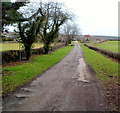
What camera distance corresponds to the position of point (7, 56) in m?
15.7

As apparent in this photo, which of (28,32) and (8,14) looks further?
(28,32)

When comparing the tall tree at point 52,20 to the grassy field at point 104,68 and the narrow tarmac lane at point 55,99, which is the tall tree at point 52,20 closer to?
the grassy field at point 104,68

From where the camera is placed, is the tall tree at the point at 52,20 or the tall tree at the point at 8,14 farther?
the tall tree at the point at 52,20

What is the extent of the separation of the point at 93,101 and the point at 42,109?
6.10ft

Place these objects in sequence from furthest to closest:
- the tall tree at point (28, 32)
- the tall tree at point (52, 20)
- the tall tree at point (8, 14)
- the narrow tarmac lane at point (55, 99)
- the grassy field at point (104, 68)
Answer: the tall tree at point (52, 20) → the tall tree at point (28, 32) → the tall tree at point (8, 14) → the grassy field at point (104, 68) → the narrow tarmac lane at point (55, 99)

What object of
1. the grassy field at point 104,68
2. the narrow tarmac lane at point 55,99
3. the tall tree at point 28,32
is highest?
the tall tree at point 28,32

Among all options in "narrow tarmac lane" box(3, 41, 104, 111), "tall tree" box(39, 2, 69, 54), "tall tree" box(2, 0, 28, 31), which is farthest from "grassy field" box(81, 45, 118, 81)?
"tall tree" box(39, 2, 69, 54)

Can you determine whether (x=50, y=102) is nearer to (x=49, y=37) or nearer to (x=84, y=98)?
(x=84, y=98)

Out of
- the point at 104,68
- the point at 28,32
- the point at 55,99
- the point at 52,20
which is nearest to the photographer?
the point at 55,99

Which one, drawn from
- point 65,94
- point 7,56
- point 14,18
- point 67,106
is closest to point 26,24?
point 7,56

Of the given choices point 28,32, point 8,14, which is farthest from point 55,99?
point 28,32

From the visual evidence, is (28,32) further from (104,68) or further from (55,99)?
(55,99)

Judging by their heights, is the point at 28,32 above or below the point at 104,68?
above

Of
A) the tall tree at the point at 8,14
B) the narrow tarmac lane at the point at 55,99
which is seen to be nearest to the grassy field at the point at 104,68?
the narrow tarmac lane at the point at 55,99
